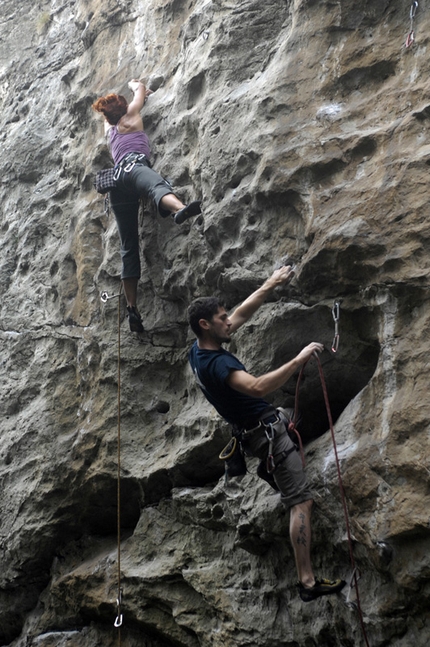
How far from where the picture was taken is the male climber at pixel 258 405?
4.30m

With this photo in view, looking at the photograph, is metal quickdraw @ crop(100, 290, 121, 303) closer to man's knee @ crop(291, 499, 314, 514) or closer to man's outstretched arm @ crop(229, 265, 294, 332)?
man's outstretched arm @ crop(229, 265, 294, 332)

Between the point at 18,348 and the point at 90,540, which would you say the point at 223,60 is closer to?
the point at 18,348

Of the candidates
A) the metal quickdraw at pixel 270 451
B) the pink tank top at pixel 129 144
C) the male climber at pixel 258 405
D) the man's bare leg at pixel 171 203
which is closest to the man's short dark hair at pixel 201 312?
the male climber at pixel 258 405

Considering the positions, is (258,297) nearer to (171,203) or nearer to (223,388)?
(223,388)

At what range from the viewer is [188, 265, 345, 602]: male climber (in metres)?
4.30

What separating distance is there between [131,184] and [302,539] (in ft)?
11.4

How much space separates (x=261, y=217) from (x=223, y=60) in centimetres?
177

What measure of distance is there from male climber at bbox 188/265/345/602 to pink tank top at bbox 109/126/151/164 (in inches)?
97.1

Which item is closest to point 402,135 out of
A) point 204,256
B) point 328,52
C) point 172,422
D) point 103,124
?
point 328,52

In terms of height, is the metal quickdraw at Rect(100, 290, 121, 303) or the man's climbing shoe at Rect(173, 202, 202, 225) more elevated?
the metal quickdraw at Rect(100, 290, 121, 303)

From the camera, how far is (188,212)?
563 centimetres

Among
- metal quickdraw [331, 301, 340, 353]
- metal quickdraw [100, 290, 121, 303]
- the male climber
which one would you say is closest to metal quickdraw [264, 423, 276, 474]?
the male climber

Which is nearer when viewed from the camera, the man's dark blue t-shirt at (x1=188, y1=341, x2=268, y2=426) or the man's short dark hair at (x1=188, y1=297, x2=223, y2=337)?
the man's dark blue t-shirt at (x1=188, y1=341, x2=268, y2=426)

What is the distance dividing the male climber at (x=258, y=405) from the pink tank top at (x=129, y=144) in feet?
8.10
